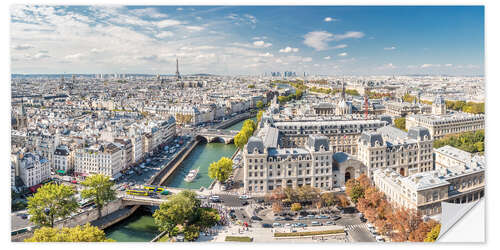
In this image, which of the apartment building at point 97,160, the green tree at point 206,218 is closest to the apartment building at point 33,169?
the apartment building at point 97,160

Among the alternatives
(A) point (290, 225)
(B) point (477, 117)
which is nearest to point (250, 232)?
(A) point (290, 225)

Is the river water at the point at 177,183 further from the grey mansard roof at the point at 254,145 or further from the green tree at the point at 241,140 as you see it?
the grey mansard roof at the point at 254,145

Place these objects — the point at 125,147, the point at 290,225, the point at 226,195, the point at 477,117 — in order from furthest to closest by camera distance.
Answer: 1. the point at 477,117
2. the point at 125,147
3. the point at 226,195
4. the point at 290,225

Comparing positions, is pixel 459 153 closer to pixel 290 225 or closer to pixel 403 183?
pixel 403 183

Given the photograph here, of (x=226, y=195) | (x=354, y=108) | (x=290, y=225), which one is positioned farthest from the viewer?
(x=354, y=108)

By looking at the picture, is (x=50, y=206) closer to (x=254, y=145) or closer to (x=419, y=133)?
(x=254, y=145)

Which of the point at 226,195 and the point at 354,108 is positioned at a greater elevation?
the point at 354,108

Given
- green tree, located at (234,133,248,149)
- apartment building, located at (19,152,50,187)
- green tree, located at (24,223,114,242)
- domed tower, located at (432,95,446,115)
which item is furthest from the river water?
domed tower, located at (432,95,446,115)
